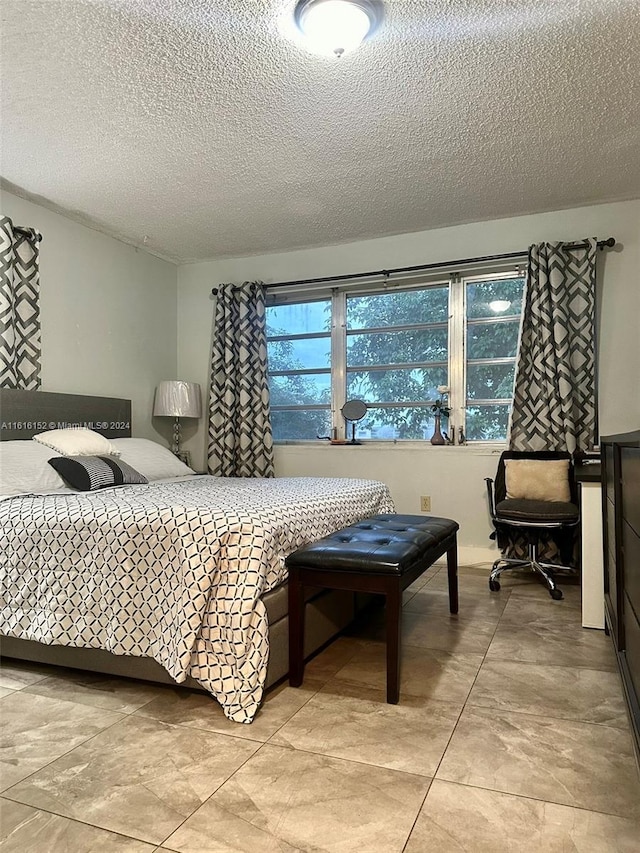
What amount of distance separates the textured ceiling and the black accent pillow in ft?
5.44

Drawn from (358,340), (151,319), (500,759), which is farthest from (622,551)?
(151,319)

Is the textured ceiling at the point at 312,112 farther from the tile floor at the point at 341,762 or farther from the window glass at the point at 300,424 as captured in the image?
the tile floor at the point at 341,762

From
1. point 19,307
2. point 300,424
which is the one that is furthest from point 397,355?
point 19,307

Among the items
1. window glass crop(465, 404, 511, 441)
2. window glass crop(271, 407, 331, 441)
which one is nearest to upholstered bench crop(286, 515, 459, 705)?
window glass crop(465, 404, 511, 441)

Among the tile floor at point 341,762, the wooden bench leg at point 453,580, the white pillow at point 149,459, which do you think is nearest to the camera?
the tile floor at point 341,762

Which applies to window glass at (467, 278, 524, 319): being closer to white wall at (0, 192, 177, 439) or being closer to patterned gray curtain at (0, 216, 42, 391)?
white wall at (0, 192, 177, 439)

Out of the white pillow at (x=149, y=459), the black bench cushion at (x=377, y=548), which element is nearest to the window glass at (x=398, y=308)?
the white pillow at (x=149, y=459)

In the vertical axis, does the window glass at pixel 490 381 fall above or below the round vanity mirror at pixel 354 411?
above

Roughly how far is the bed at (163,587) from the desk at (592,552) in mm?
1225

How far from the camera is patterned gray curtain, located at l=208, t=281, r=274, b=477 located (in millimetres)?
4789

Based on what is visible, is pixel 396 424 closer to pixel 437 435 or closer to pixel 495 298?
pixel 437 435

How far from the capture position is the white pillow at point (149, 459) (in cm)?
357

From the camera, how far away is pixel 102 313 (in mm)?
4371

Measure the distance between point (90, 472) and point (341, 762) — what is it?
192 cm
